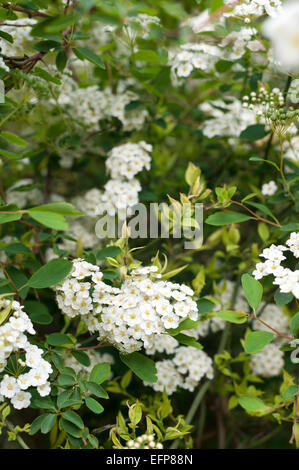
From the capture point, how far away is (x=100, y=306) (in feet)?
3.61

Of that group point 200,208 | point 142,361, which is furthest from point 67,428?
point 200,208

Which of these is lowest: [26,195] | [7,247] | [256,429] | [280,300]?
[256,429]

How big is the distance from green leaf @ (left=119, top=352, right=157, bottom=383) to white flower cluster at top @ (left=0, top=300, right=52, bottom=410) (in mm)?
197

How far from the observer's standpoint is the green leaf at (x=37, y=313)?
4.13ft

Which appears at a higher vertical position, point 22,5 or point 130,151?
point 22,5

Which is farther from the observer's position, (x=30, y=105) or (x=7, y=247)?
(x=30, y=105)

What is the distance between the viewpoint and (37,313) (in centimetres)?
127

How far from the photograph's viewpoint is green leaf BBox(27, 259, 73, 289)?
1.08 metres

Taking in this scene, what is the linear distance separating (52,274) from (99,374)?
27 centimetres

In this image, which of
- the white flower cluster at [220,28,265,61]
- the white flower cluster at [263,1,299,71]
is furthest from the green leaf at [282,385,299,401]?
the white flower cluster at [220,28,265,61]

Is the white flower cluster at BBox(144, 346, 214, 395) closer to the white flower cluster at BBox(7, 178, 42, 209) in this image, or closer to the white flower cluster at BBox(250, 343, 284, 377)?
the white flower cluster at BBox(250, 343, 284, 377)

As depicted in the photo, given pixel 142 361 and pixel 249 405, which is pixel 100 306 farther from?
pixel 249 405

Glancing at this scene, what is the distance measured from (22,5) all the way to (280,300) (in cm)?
101

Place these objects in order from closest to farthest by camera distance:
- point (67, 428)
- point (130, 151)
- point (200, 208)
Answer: point (67, 428) → point (200, 208) → point (130, 151)
